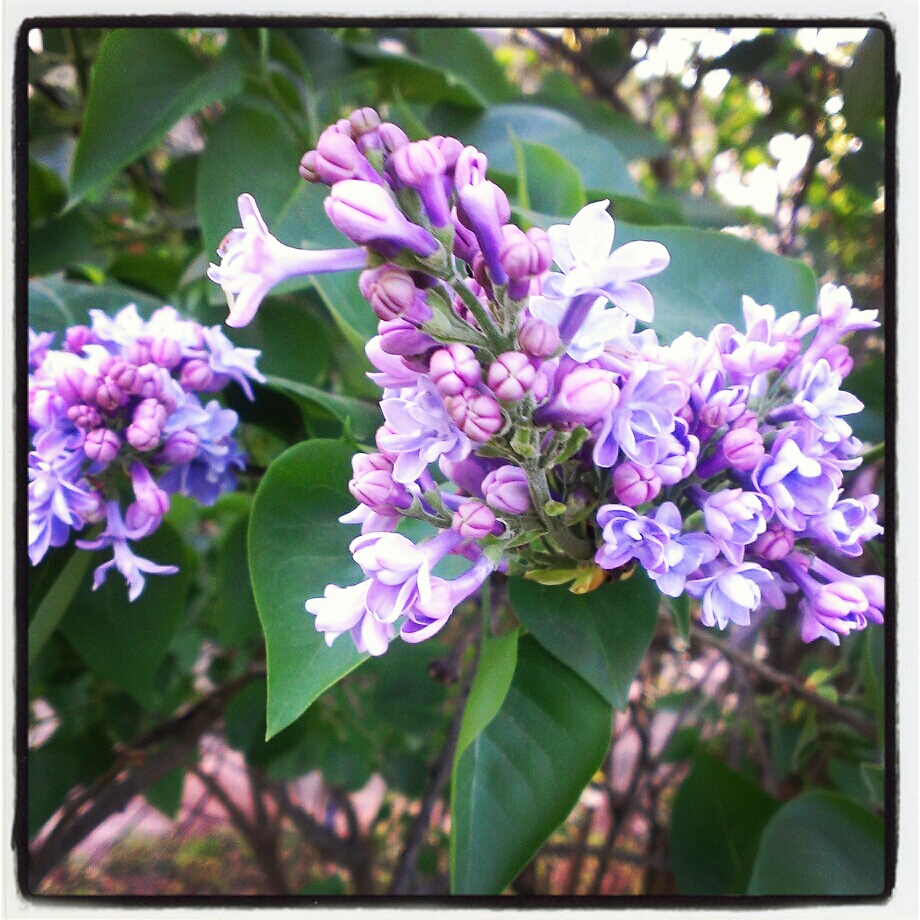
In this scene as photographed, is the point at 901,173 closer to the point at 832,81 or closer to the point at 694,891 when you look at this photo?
the point at 832,81

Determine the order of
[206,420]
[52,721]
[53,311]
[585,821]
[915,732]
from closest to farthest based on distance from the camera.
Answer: [915,732], [206,420], [53,311], [52,721], [585,821]

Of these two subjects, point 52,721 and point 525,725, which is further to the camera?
point 52,721

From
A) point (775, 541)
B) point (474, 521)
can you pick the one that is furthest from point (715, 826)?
point (474, 521)

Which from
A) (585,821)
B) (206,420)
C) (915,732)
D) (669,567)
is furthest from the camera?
(585,821)

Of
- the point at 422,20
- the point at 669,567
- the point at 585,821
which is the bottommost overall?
the point at 585,821

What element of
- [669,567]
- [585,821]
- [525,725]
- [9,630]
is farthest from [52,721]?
[585,821]

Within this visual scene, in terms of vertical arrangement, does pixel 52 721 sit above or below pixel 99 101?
below

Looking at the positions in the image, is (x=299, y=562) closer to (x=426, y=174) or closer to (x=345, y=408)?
(x=345, y=408)
